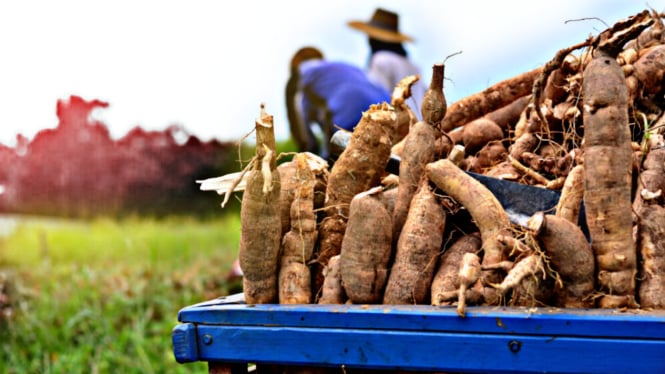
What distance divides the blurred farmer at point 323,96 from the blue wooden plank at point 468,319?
175 inches

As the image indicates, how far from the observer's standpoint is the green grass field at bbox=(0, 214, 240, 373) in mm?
5004

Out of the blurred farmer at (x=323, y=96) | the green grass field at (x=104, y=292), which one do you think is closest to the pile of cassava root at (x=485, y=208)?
the green grass field at (x=104, y=292)

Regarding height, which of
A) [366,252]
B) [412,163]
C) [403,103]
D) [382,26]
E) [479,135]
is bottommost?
[366,252]

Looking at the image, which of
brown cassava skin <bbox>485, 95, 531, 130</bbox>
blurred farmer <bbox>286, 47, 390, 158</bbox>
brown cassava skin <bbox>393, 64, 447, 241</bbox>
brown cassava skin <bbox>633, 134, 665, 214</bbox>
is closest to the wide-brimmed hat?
blurred farmer <bbox>286, 47, 390, 158</bbox>

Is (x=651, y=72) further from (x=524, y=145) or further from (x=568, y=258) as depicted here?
(x=568, y=258)

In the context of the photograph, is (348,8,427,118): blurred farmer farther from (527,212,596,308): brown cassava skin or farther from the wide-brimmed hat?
(527,212,596,308): brown cassava skin

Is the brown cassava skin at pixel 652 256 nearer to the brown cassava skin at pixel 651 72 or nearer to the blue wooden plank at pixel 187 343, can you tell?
the brown cassava skin at pixel 651 72

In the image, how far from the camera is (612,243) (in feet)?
6.12

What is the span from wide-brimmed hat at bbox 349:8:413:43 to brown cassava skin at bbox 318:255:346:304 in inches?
229

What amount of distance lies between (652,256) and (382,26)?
20.3ft

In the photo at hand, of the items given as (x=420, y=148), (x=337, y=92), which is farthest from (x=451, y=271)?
(x=337, y=92)

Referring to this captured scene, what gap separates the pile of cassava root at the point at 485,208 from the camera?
185cm

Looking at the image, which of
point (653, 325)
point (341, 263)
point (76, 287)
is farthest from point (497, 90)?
point (76, 287)

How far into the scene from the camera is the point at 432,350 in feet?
5.82
